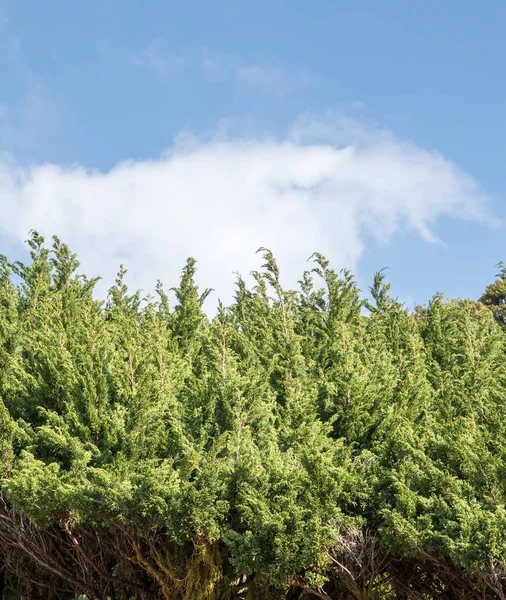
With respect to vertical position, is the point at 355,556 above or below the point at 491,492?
below

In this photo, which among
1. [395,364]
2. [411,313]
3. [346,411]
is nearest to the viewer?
[346,411]

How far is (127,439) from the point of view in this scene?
13172mm

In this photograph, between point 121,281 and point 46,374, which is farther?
point 121,281

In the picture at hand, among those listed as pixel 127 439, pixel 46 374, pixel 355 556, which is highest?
pixel 46 374

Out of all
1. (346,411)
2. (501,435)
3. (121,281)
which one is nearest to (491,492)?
(501,435)

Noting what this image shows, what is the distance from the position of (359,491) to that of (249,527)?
8.00ft

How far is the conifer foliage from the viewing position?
35.7 feet

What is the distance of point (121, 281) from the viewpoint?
22.8 m

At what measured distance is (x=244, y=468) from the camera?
37.9ft

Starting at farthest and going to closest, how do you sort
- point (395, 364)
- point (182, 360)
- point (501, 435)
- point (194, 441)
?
1. point (395, 364)
2. point (182, 360)
3. point (194, 441)
4. point (501, 435)

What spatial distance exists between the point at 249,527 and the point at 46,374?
21.3ft

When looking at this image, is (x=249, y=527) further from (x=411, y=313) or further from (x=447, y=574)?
(x=411, y=313)

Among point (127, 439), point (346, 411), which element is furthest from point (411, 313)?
point (127, 439)

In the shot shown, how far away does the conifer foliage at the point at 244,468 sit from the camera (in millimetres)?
10891
